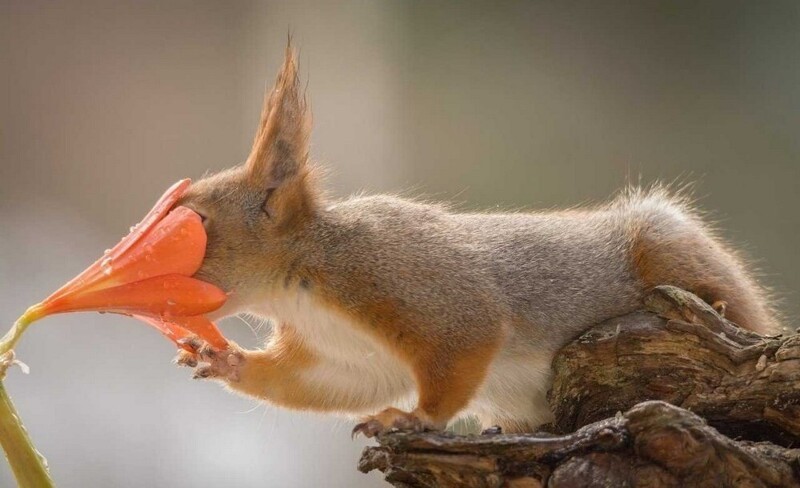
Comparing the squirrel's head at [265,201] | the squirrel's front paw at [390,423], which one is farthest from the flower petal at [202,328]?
the squirrel's front paw at [390,423]

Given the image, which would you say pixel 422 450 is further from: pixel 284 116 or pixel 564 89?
pixel 564 89

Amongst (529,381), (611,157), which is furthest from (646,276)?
(611,157)

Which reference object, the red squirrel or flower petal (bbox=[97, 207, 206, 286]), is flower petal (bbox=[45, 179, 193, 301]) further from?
the red squirrel

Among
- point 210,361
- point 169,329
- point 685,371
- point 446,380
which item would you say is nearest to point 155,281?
point 169,329

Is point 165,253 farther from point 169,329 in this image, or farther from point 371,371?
point 371,371

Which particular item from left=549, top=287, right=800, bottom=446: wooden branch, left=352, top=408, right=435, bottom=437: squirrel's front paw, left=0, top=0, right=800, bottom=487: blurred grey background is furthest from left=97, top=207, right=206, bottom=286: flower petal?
left=549, top=287, right=800, bottom=446: wooden branch

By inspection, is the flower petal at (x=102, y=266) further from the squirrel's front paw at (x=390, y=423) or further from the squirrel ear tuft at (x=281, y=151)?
the squirrel's front paw at (x=390, y=423)
